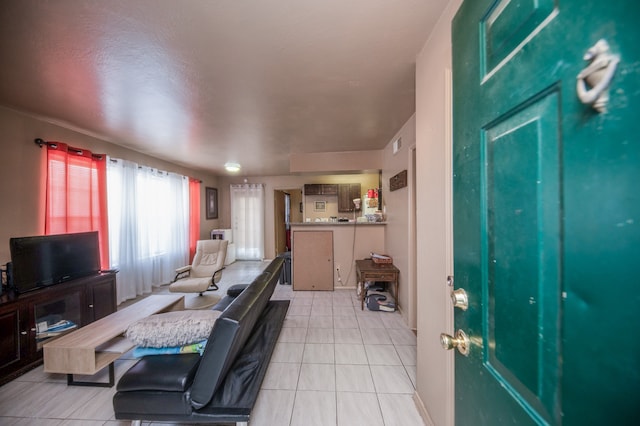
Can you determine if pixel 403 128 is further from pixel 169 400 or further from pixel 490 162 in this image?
pixel 169 400

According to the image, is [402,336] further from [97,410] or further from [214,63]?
[214,63]

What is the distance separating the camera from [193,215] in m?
5.04

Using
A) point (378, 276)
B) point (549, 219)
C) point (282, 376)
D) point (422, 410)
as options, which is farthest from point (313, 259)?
point (549, 219)

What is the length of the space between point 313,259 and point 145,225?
118 inches

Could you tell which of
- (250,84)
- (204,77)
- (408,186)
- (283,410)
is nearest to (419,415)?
(283,410)

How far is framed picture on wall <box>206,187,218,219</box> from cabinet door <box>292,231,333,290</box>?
3.18 metres

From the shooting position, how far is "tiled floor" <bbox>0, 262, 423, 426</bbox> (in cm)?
148

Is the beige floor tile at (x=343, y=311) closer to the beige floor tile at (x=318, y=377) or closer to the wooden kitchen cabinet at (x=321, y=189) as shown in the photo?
the beige floor tile at (x=318, y=377)

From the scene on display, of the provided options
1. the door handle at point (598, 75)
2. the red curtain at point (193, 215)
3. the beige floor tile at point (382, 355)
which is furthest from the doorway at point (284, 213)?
the door handle at point (598, 75)

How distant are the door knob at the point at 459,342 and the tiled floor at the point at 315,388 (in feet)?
3.90

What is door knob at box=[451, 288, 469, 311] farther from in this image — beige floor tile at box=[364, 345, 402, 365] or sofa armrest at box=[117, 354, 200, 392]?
beige floor tile at box=[364, 345, 402, 365]

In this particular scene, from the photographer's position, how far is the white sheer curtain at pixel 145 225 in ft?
10.9

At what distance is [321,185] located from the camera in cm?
521

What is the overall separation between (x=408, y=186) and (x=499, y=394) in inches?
87.1
